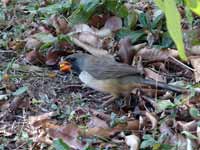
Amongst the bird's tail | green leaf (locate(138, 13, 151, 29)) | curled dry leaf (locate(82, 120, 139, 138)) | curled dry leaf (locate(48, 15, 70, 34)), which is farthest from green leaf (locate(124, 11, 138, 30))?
curled dry leaf (locate(82, 120, 139, 138))

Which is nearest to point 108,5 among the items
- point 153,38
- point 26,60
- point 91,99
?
point 153,38

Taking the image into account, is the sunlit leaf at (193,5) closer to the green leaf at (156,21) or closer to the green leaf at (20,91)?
the green leaf at (20,91)

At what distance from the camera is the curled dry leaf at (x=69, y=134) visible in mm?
3261

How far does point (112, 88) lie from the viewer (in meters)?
3.89

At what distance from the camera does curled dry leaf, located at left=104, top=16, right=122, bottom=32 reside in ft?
16.1

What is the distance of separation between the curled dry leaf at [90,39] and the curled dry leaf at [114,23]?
0.22 metres

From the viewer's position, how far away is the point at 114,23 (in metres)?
4.95

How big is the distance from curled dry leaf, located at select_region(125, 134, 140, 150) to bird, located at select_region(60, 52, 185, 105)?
0.64 meters

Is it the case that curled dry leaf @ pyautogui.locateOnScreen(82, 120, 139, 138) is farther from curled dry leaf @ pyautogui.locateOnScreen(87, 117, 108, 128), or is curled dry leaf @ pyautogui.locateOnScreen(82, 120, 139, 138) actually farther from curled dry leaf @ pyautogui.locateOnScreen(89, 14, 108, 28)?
curled dry leaf @ pyautogui.locateOnScreen(89, 14, 108, 28)

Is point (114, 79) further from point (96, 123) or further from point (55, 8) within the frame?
point (55, 8)

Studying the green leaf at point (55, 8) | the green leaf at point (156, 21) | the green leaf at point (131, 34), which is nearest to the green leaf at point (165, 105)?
the green leaf at point (131, 34)

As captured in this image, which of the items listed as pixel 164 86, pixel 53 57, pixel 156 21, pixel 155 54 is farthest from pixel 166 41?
pixel 53 57

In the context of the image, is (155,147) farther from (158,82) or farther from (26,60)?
(26,60)

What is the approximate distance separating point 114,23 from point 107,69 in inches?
→ 43.7
